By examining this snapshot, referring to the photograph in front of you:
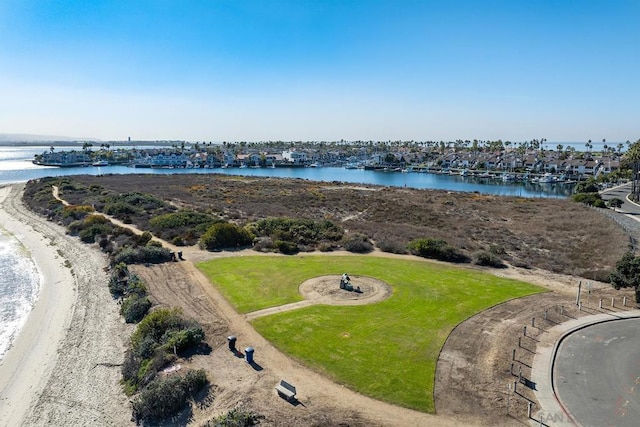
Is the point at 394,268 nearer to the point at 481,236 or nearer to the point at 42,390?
the point at 481,236

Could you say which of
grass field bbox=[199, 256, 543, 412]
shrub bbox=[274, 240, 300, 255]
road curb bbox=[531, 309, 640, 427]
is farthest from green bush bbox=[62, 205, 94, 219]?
road curb bbox=[531, 309, 640, 427]

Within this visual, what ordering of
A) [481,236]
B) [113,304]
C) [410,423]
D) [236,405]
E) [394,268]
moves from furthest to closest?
[481,236], [394,268], [113,304], [236,405], [410,423]

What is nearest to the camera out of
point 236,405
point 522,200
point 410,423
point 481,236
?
point 410,423

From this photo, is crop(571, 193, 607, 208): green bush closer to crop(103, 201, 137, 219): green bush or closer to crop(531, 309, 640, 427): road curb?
crop(531, 309, 640, 427): road curb

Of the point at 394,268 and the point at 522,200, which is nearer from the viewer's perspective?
the point at 394,268

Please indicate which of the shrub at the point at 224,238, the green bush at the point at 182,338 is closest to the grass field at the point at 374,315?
the green bush at the point at 182,338

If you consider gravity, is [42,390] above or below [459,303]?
below

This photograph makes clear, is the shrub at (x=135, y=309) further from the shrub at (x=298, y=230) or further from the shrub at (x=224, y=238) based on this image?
the shrub at (x=298, y=230)

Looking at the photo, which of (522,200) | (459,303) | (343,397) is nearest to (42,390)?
(343,397)
